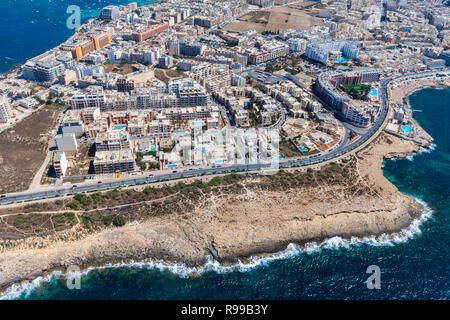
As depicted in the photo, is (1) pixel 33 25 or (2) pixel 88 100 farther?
(1) pixel 33 25

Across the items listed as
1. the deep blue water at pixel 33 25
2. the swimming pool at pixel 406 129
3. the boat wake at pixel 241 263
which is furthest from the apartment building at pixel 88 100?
the swimming pool at pixel 406 129

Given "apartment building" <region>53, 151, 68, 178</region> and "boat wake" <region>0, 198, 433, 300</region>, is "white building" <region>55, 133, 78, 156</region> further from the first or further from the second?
"boat wake" <region>0, 198, 433, 300</region>

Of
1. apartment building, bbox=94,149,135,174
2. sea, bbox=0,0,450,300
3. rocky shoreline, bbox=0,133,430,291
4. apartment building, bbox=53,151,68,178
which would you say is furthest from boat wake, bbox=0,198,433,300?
apartment building, bbox=94,149,135,174

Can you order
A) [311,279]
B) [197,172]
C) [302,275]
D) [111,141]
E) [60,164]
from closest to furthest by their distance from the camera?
[311,279] < [302,275] < [60,164] < [197,172] < [111,141]

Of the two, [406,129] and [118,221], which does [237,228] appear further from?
[406,129]

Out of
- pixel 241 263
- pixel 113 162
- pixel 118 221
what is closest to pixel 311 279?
pixel 241 263
